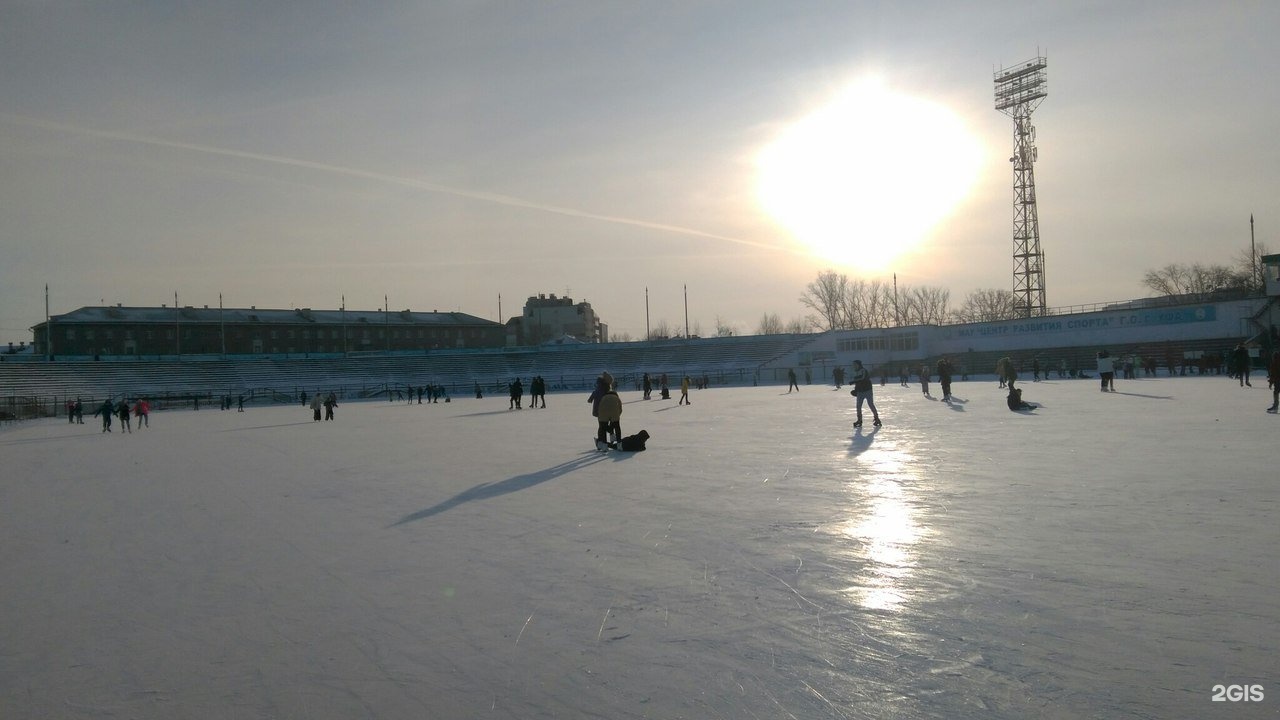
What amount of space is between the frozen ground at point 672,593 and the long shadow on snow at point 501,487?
0.10 metres

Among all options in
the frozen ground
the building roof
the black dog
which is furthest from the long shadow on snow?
the building roof

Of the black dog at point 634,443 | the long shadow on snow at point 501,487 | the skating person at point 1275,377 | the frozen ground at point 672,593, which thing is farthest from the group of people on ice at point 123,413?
the skating person at point 1275,377

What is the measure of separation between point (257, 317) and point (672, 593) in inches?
3901

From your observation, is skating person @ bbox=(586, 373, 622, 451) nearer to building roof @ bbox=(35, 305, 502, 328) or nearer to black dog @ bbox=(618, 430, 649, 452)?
black dog @ bbox=(618, 430, 649, 452)

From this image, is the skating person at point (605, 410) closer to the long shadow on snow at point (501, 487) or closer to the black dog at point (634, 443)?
the black dog at point (634, 443)

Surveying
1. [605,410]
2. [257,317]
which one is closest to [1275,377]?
[605,410]

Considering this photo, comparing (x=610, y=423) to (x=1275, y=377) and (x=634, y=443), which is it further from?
(x=1275, y=377)

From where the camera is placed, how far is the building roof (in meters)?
83.8

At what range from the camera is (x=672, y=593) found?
5219 millimetres

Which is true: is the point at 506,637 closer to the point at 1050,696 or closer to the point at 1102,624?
the point at 1050,696

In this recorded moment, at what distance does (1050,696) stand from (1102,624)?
1.03m

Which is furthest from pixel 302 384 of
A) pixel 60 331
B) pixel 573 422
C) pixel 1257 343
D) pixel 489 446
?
pixel 1257 343

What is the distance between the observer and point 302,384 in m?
64.2

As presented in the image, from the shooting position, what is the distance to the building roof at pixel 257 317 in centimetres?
8381
